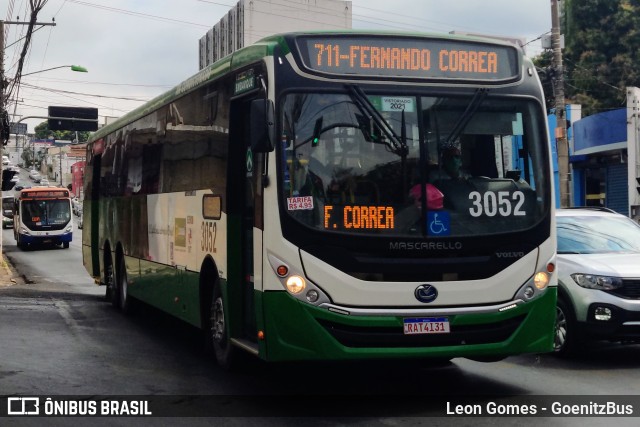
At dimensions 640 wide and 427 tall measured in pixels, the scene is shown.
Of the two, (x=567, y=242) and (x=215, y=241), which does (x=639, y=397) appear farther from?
(x=215, y=241)

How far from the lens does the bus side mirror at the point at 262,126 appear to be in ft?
24.8

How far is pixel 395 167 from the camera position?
7.81 metres

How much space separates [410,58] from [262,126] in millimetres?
1503

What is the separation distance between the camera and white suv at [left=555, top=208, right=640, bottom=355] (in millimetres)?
10062

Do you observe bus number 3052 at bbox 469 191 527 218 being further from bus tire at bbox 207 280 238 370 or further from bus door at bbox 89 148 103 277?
bus door at bbox 89 148 103 277

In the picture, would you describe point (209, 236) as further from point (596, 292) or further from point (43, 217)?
point (43, 217)

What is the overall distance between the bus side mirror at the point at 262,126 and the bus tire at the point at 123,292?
317 inches

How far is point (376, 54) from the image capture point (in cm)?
808

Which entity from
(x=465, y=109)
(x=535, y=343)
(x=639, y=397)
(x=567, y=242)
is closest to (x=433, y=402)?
Answer: (x=535, y=343)

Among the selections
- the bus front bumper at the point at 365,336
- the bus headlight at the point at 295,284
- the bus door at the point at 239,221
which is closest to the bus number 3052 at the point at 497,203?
the bus front bumper at the point at 365,336

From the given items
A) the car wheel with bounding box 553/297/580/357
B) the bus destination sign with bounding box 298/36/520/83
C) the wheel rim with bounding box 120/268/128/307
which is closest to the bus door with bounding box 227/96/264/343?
the bus destination sign with bounding box 298/36/520/83

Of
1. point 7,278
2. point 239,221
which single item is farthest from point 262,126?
point 7,278

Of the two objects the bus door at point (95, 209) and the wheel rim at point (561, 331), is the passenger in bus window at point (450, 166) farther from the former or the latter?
the bus door at point (95, 209)

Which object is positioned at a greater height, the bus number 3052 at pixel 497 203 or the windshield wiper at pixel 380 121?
the windshield wiper at pixel 380 121
